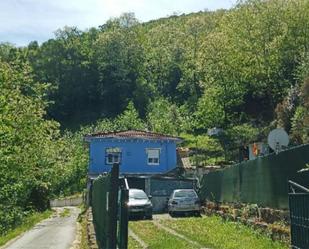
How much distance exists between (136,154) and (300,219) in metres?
42.4

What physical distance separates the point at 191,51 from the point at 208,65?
31526 mm

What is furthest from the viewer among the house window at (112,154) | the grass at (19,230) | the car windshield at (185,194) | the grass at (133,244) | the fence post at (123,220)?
the house window at (112,154)

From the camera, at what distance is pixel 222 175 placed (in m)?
26.2

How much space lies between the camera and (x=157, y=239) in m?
18.4

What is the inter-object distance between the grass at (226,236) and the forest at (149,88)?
11062mm

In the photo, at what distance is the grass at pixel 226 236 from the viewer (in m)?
15.7

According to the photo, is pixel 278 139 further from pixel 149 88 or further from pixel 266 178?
pixel 149 88

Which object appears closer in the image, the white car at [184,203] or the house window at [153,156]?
the white car at [184,203]

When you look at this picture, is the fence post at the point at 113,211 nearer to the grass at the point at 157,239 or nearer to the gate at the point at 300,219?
the gate at the point at 300,219

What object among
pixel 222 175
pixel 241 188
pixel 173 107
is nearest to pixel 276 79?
pixel 173 107

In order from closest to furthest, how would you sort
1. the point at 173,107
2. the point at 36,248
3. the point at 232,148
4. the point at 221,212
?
the point at 36,248 < the point at 221,212 < the point at 232,148 < the point at 173,107

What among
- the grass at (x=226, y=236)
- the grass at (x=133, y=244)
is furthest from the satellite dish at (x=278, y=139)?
the grass at (x=133, y=244)

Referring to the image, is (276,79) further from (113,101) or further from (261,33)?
(113,101)

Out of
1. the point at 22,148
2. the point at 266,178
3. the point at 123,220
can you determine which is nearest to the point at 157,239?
the point at 266,178
